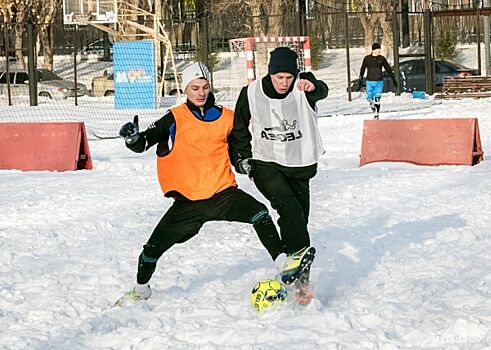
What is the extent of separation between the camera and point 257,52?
3034cm

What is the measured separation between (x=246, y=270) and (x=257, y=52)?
23.4 meters

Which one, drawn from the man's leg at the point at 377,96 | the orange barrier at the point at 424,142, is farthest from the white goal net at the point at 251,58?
A: the orange barrier at the point at 424,142

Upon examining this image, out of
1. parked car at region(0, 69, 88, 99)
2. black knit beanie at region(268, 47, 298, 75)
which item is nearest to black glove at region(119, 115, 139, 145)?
black knit beanie at region(268, 47, 298, 75)

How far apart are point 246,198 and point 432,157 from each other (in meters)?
7.81

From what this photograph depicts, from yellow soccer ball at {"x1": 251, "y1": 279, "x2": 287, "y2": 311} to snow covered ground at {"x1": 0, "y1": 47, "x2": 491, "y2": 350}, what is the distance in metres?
0.06

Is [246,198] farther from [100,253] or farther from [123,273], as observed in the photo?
[100,253]

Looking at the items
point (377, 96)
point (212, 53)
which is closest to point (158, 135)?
point (377, 96)

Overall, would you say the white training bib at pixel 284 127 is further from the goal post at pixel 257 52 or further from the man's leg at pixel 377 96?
the goal post at pixel 257 52

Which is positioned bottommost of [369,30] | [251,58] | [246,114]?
[246,114]

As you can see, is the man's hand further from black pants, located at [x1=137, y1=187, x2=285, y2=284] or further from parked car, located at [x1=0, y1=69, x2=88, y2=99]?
parked car, located at [x1=0, y1=69, x2=88, y2=99]

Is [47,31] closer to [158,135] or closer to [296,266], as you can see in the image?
[158,135]

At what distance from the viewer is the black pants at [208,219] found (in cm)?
610

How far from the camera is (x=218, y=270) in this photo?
736 centimetres

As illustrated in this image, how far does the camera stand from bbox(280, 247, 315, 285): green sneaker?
5.91 meters
